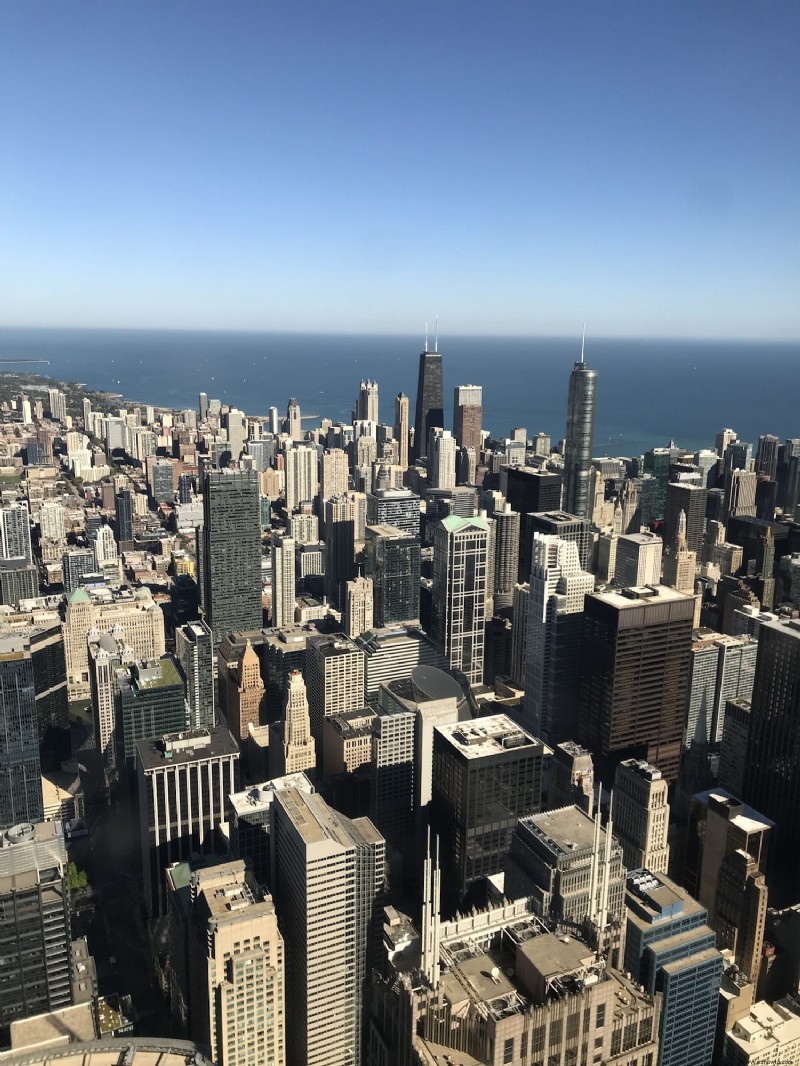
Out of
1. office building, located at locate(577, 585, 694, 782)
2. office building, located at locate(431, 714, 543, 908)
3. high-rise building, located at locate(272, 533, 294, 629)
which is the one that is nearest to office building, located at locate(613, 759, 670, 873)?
office building, located at locate(431, 714, 543, 908)

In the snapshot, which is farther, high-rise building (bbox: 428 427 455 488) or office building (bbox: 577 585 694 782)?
high-rise building (bbox: 428 427 455 488)

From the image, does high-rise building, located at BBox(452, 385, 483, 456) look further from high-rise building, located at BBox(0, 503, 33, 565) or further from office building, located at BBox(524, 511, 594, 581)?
high-rise building, located at BBox(0, 503, 33, 565)

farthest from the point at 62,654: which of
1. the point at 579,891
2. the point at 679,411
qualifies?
the point at 679,411

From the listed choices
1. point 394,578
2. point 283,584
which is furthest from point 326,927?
point 283,584

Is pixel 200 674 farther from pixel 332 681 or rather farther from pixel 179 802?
pixel 179 802

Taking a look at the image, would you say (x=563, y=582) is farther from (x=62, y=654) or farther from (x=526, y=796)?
(x=62, y=654)

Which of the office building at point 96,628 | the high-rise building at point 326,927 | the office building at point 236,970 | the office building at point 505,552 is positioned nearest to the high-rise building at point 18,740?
the office building at point 236,970
